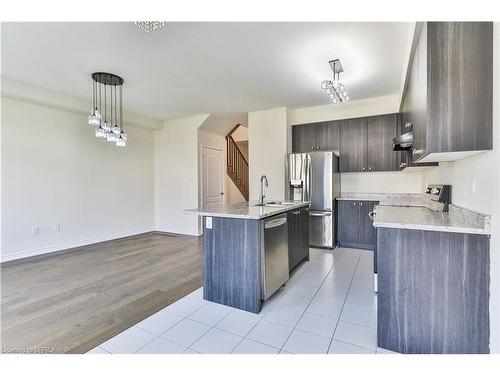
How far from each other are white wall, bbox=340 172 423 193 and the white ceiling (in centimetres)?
146

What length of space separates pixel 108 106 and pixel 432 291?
5569 mm

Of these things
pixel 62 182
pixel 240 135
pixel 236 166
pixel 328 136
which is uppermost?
pixel 240 135

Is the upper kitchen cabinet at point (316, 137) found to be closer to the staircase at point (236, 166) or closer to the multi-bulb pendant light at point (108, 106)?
the staircase at point (236, 166)

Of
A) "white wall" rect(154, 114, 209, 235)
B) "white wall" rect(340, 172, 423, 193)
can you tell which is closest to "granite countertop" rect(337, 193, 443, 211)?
"white wall" rect(340, 172, 423, 193)

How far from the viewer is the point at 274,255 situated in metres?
2.58

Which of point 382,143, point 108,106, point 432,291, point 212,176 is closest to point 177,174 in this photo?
point 212,176

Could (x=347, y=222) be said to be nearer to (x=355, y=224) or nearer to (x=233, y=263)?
(x=355, y=224)

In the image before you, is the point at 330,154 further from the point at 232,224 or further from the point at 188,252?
the point at 188,252

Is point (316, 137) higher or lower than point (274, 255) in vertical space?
higher

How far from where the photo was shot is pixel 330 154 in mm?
4402

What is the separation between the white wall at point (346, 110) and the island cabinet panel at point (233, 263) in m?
3.39

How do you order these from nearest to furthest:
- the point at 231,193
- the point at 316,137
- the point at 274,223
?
1. the point at 274,223
2. the point at 316,137
3. the point at 231,193

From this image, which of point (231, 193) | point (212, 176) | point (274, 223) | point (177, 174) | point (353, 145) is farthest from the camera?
point (231, 193)
